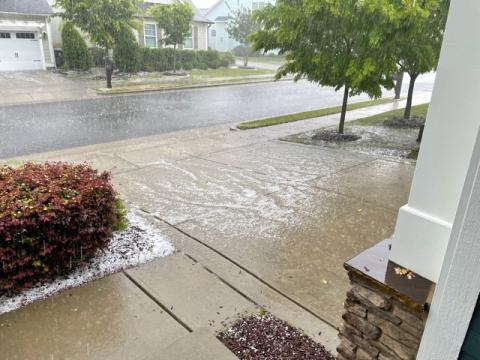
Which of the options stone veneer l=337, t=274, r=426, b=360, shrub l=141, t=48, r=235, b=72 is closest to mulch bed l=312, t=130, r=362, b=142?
stone veneer l=337, t=274, r=426, b=360

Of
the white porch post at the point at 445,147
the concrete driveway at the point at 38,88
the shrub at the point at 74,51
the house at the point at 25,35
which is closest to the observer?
the white porch post at the point at 445,147

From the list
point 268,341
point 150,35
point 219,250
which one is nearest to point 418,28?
point 219,250

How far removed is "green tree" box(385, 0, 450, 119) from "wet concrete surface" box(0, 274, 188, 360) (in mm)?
6934

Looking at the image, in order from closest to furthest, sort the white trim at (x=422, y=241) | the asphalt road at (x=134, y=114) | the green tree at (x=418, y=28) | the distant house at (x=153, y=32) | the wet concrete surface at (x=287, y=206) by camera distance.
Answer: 1. the white trim at (x=422, y=241)
2. the wet concrete surface at (x=287, y=206)
3. the green tree at (x=418, y=28)
4. the asphalt road at (x=134, y=114)
5. the distant house at (x=153, y=32)

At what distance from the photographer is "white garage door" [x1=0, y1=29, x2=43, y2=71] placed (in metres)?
23.7

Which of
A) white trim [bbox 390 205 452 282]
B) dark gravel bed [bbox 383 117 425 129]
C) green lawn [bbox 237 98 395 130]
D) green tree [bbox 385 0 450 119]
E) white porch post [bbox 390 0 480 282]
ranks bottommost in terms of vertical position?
green lawn [bbox 237 98 395 130]

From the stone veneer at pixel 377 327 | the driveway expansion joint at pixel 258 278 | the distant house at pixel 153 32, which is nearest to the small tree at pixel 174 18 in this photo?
the distant house at pixel 153 32

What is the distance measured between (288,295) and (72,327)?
1.83 metres

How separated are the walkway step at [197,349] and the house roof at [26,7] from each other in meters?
26.0

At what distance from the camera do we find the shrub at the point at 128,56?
23.7 meters

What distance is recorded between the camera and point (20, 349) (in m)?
2.88

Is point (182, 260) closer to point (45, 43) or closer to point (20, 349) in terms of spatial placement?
point (20, 349)

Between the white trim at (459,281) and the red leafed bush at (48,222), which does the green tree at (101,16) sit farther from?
the white trim at (459,281)

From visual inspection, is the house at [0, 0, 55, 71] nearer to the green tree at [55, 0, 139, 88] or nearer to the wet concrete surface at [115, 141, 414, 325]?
the green tree at [55, 0, 139, 88]
